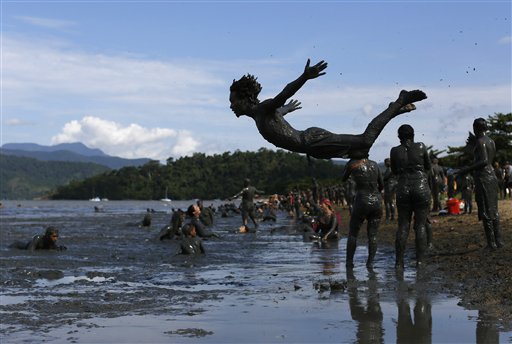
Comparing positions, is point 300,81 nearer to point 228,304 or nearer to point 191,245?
point 228,304

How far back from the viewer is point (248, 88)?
8906mm

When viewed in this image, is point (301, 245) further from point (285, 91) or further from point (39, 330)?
point (39, 330)

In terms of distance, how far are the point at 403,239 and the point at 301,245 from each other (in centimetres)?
754

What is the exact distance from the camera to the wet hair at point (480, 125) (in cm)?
1191

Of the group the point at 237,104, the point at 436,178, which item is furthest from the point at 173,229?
the point at 237,104

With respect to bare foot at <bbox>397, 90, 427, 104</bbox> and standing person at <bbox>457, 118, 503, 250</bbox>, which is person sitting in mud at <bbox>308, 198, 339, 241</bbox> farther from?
bare foot at <bbox>397, 90, 427, 104</bbox>

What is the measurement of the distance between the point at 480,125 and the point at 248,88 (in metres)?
4.78

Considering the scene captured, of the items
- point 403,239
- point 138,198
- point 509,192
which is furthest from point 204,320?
point 138,198

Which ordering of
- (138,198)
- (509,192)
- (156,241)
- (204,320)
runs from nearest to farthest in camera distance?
(204,320) → (156,241) → (509,192) → (138,198)

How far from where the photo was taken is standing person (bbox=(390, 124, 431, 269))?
11031 mm

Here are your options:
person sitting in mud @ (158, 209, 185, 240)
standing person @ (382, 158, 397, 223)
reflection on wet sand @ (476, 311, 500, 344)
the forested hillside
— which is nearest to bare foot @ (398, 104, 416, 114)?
reflection on wet sand @ (476, 311, 500, 344)

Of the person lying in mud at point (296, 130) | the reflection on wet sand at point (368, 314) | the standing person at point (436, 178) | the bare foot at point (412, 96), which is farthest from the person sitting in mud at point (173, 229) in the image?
the bare foot at point (412, 96)

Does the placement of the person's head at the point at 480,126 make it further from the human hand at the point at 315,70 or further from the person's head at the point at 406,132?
the human hand at the point at 315,70

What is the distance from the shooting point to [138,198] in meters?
192
